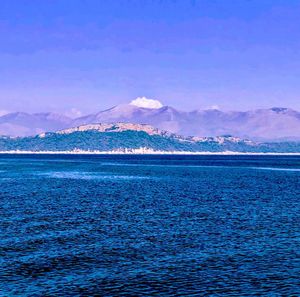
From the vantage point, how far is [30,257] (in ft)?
166

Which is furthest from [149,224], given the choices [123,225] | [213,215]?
[213,215]

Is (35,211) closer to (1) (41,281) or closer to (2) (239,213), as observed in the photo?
(2) (239,213)

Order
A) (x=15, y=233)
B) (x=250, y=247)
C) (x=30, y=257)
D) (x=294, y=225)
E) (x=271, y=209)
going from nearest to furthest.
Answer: (x=30, y=257) < (x=250, y=247) < (x=15, y=233) < (x=294, y=225) < (x=271, y=209)

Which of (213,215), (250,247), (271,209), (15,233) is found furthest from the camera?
(271,209)

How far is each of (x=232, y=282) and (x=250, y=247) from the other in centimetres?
1394

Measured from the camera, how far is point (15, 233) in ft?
209

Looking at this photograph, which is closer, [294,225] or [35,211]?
[294,225]

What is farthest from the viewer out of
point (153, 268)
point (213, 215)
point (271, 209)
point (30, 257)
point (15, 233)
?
point (271, 209)

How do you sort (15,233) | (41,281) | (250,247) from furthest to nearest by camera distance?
(15,233)
(250,247)
(41,281)

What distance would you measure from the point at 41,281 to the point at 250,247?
2445 centimetres

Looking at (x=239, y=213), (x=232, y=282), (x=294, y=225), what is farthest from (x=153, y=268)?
(x=239, y=213)

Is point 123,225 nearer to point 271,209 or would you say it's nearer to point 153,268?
point 153,268

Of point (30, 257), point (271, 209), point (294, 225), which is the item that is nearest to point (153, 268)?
point (30, 257)

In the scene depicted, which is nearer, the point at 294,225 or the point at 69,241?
the point at 69,241
